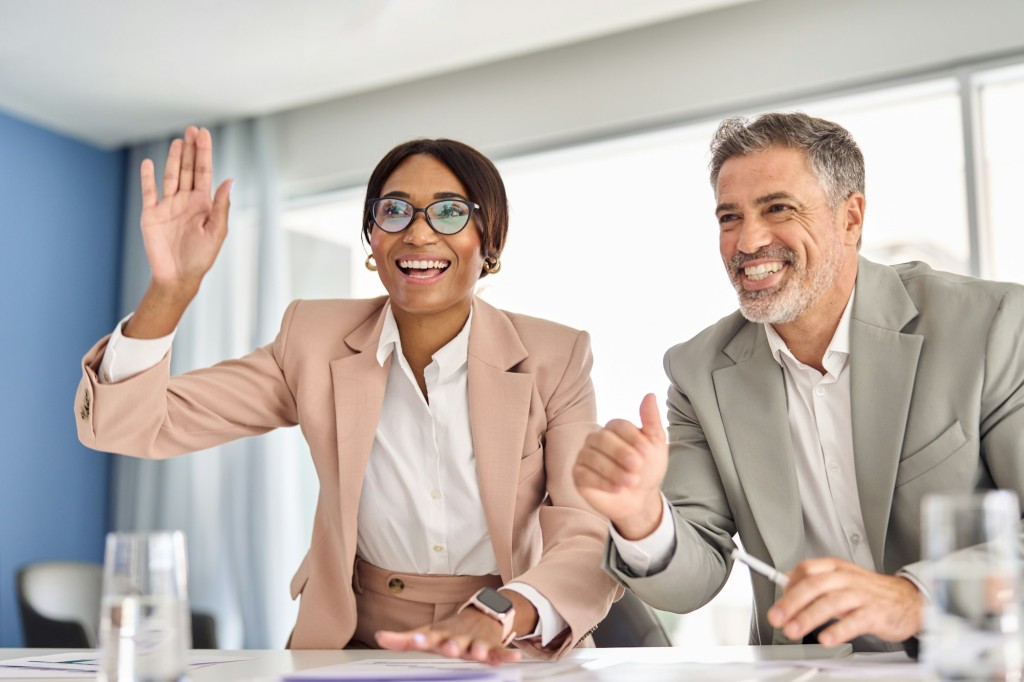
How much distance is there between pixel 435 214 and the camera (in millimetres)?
2182

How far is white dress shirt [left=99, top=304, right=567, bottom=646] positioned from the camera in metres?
2.04

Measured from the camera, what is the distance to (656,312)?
4.44 meters

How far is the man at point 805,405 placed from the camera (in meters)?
1.62

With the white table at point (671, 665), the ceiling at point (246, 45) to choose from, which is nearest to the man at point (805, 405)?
the white table at point (671, 665)

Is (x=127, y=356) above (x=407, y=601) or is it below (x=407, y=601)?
above

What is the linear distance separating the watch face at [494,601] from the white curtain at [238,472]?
3692 millimetres

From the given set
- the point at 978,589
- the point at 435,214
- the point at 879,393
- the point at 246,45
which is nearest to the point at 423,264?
the point at 435,214

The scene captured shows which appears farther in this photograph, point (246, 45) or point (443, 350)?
point (246, 45)

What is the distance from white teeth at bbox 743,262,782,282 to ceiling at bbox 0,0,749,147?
251 cm

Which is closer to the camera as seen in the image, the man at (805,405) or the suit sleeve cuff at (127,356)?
the man at (805,405)

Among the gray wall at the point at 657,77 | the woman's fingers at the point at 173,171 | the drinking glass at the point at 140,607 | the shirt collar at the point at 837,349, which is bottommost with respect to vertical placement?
the drinking glass at the point at 140,607

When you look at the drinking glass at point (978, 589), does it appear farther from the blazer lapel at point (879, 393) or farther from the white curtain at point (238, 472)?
the white curtain at point (238, 472)

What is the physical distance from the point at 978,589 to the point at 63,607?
3.86m

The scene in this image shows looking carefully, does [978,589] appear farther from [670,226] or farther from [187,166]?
[670,226]
